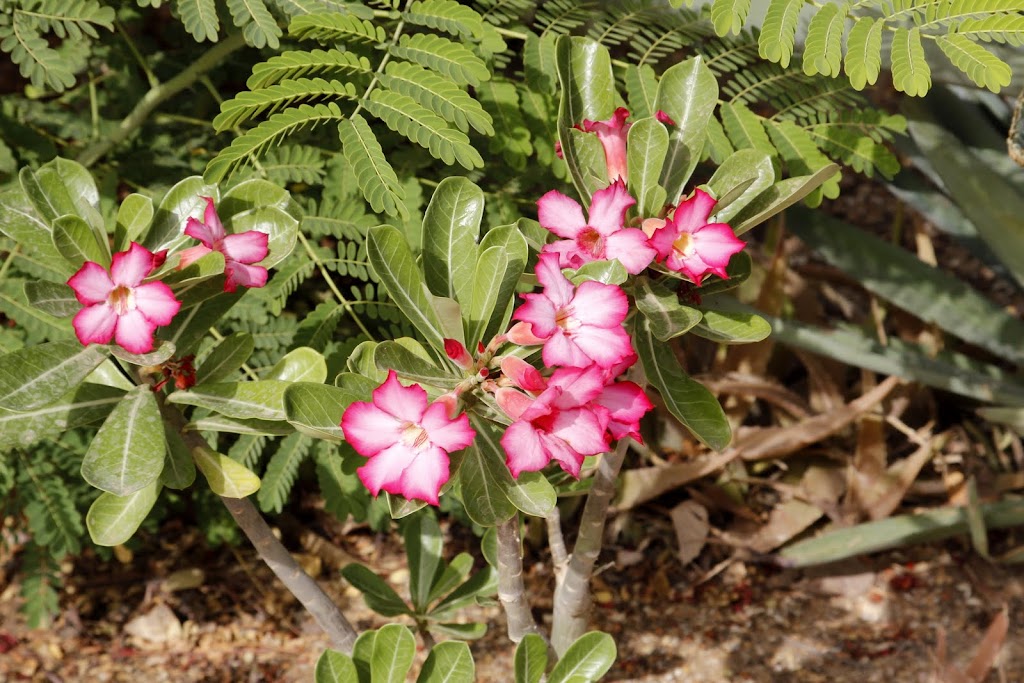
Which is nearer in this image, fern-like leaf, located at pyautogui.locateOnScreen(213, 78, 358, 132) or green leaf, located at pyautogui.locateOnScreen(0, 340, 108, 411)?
green leaf, located at pyautogui.locateOnScreen(0, 340, 108, 411)

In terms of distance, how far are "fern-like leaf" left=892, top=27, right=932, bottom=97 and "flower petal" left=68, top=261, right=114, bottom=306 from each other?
814mm

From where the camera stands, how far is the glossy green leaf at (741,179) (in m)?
1.03

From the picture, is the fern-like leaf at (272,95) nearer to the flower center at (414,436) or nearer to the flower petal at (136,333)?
the flower petal at (136,333)

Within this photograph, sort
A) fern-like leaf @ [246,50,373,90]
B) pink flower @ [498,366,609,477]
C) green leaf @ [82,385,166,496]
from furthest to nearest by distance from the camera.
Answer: fern-like leaf @ [246,50,373,90] < green leaf @ [82,385,166,496] < pink flower @ [498,366,609,477]

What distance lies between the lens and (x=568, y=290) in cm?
86

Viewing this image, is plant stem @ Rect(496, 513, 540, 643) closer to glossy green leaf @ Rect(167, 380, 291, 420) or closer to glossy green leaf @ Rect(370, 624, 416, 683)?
glossy green leaf @ Rect(370, 624, 416, 683)

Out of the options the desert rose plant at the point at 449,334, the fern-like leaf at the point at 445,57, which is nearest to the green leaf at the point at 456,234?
the desert rose plant at the point at 449,334

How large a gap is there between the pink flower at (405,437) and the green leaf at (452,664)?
313mm

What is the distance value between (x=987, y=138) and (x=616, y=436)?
121cm

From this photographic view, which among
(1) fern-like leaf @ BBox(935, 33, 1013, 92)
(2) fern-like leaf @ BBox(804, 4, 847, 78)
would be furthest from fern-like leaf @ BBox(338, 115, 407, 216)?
(1) fern-like leaf @ BBox(935, 33, 1013, 92)

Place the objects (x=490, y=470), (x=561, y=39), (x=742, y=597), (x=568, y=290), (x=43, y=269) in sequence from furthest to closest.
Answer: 1. (x=742, y=597)
2. (x=43, y=269)
3. (x=561, y=39)
4. (x=490, y=470)
5. (x=568, y=290)

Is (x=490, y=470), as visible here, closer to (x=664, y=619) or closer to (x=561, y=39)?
(x=561, y=39)

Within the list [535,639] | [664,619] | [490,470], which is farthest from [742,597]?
[490,470]

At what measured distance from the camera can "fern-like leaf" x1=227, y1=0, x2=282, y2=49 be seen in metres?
1.16
